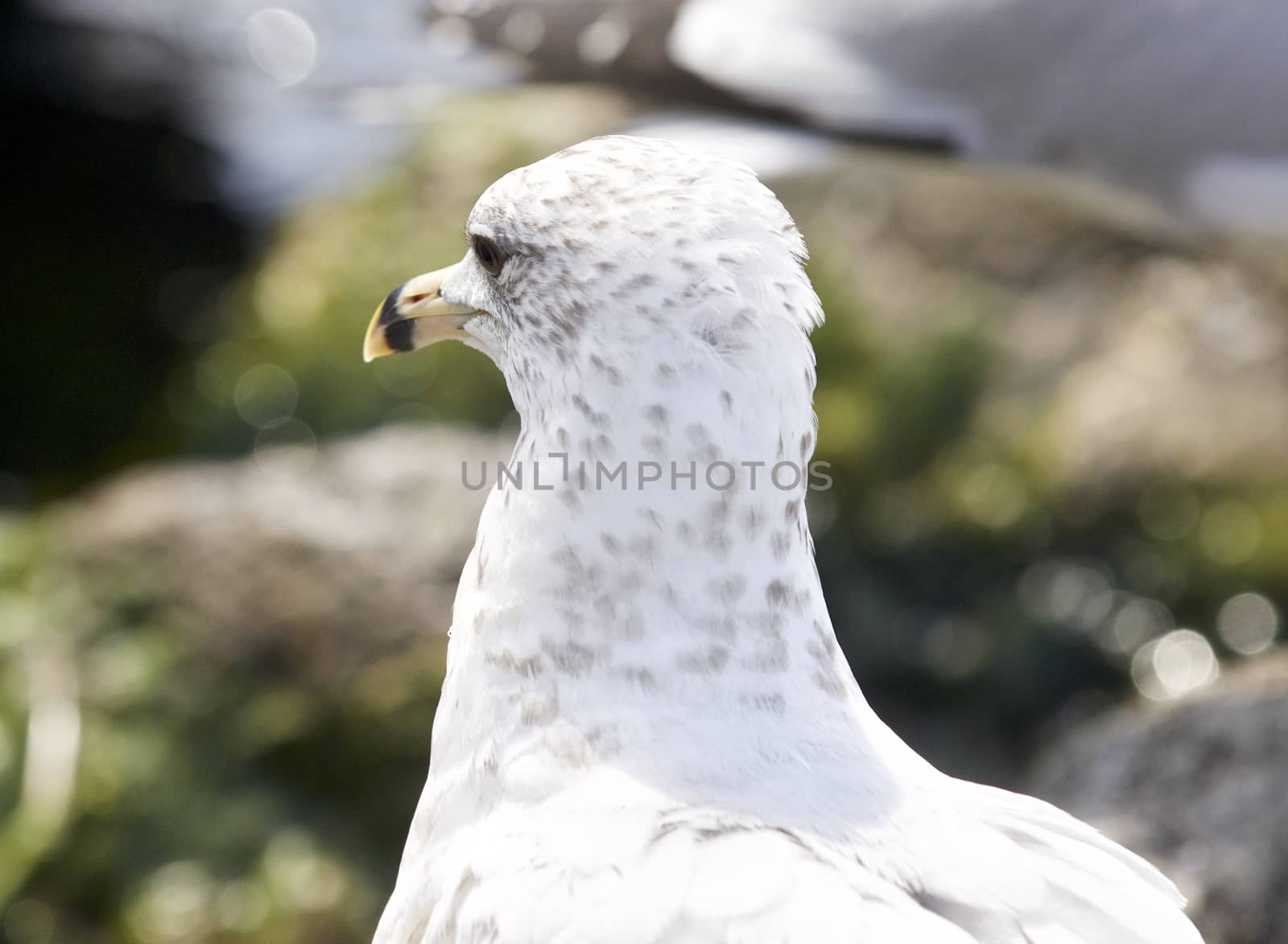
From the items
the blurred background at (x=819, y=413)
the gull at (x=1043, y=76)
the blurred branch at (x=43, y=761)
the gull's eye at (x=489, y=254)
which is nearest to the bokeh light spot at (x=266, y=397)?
the blurred background at (x=819, y=413)

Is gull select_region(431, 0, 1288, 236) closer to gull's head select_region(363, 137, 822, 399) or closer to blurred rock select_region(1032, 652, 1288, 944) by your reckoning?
blurred rock select_region(1032, 652, 1288, 944)

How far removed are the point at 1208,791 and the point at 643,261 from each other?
1927 mm

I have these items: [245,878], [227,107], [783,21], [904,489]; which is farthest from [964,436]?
[227,107]

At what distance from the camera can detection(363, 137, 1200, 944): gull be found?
1.43 metres

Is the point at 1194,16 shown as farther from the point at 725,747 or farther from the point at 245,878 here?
the point at 245,878

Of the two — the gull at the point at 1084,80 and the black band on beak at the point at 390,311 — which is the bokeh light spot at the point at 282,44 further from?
the black band on beak at the point at 390,311

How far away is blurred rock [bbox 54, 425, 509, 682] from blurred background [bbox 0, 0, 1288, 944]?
1 centimetres

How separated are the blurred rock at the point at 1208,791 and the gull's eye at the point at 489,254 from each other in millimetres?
1765

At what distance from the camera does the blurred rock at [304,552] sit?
3.88 m

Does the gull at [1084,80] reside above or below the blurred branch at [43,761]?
above

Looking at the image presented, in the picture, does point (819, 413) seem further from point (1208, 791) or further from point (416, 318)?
point (416, 318)

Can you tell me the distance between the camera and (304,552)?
3.94 metres

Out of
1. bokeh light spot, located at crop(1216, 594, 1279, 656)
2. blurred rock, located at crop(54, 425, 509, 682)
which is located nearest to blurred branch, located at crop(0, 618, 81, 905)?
blurred rock, located at crop(54, 425, 509, 682)

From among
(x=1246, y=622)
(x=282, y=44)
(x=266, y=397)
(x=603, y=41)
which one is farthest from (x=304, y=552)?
(x=282, y=44)
